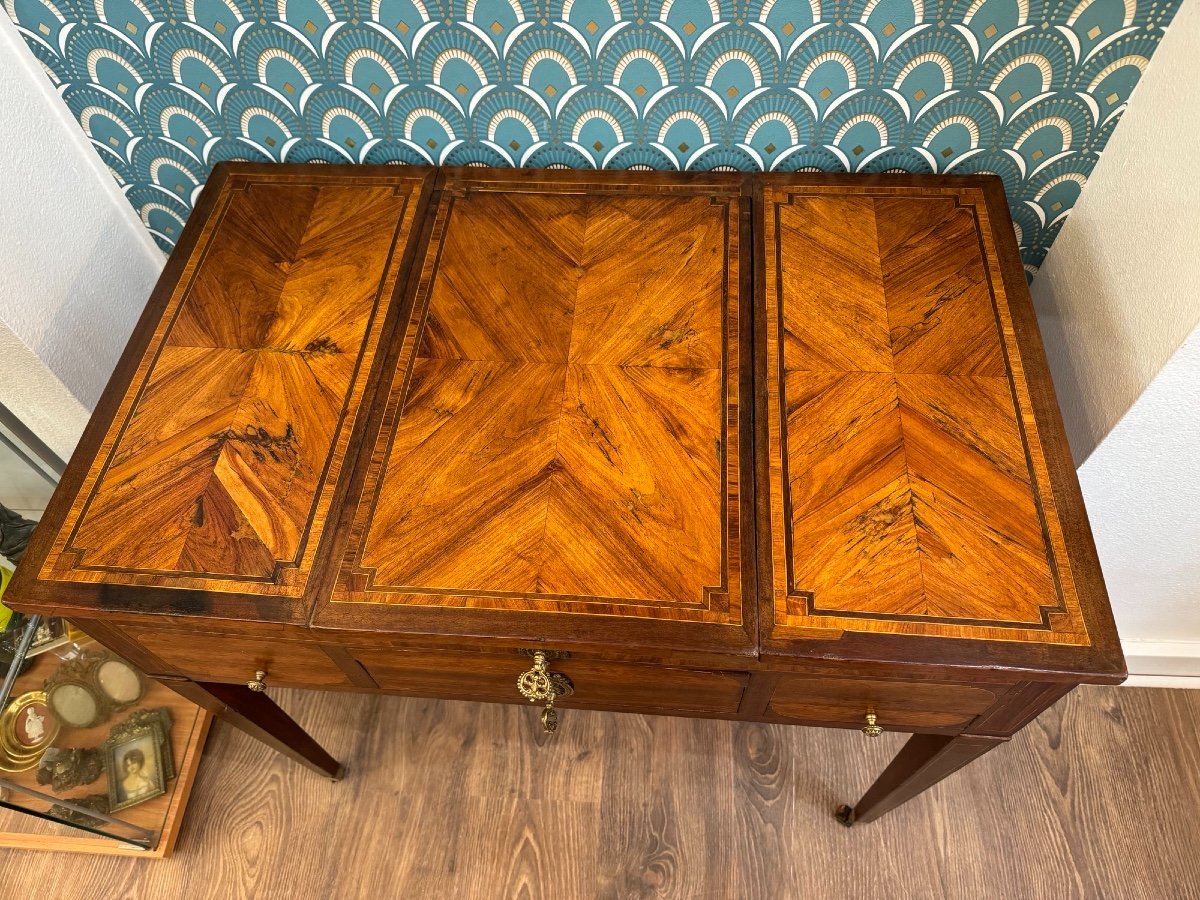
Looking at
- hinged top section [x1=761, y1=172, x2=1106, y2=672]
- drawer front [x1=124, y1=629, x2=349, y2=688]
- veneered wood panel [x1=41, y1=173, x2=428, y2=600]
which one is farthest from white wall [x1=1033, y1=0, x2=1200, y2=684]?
drawer front [x1=124, y1=629, x2=349, y2=688]

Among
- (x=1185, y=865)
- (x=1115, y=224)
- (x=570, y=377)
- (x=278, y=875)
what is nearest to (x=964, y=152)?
(x=1115, y=224)

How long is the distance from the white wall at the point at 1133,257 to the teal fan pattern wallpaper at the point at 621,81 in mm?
40

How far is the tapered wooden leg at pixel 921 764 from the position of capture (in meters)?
1.01

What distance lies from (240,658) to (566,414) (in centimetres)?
50

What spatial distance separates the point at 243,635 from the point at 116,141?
2.63ft

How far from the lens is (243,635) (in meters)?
0.90

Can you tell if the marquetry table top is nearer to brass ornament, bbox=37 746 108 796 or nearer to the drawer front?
the drawer front

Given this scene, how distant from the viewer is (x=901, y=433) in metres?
0.92

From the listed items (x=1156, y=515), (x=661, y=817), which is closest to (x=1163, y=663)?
(x=1156, y=515)

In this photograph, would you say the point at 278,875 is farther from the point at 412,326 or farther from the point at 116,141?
the point at 116,141

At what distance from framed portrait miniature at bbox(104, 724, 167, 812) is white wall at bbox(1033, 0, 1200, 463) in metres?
1.60

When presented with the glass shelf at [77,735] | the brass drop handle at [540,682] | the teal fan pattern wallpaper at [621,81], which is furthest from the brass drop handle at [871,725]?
the glass shelf at [77,735]

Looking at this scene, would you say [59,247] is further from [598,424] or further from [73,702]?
[598,424]

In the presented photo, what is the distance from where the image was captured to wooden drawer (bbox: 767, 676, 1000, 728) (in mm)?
877
